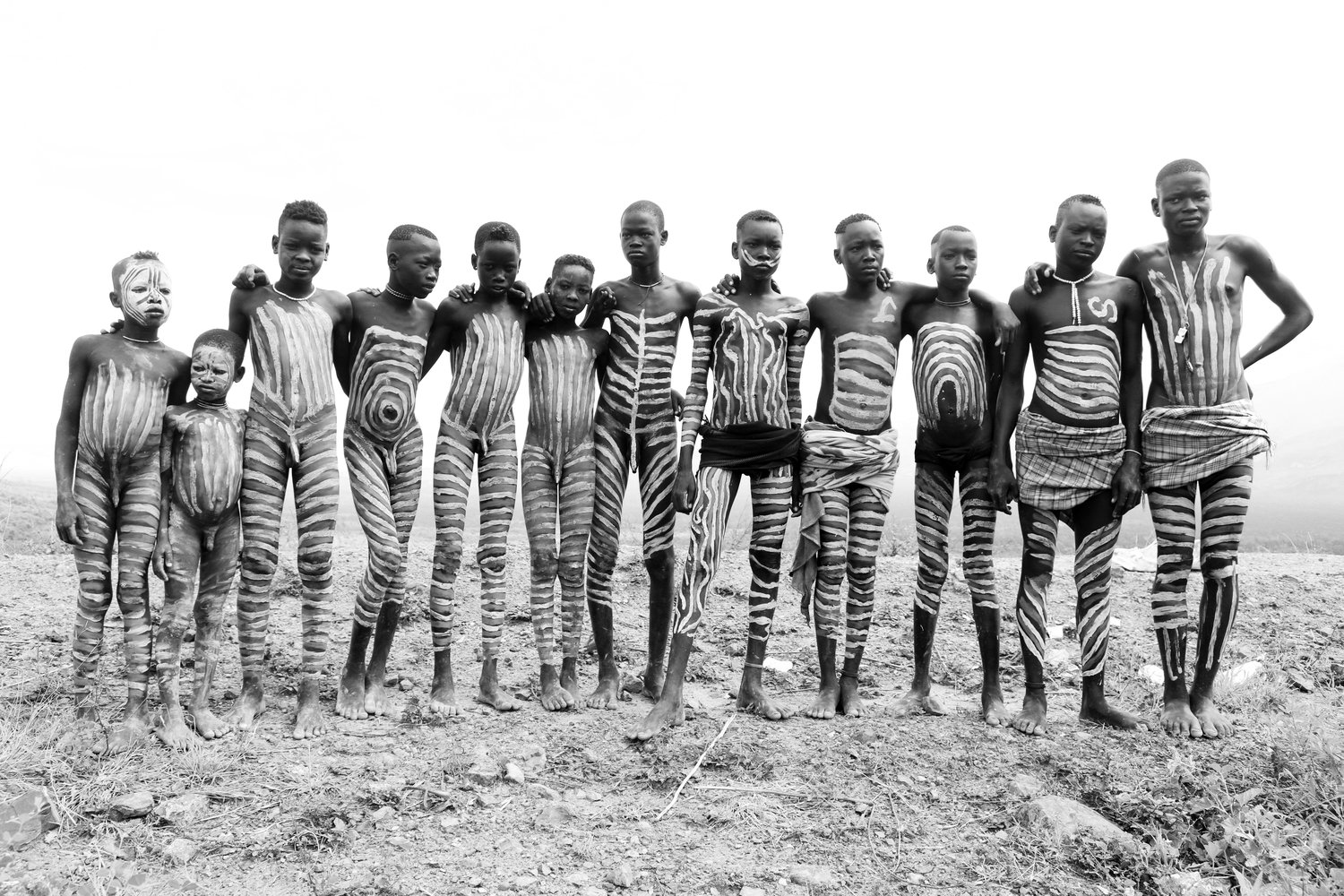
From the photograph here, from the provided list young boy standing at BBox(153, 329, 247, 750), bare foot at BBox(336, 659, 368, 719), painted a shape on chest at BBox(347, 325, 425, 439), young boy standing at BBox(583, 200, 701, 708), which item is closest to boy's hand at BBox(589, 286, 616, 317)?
young boy standing at BBox(583, 200, 701, 708)

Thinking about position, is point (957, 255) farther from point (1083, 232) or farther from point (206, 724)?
point (206, 724)

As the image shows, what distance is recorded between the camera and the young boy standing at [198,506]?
3957 mm

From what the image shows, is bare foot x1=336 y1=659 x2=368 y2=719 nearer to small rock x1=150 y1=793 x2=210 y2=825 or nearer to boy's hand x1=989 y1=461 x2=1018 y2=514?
Answer: small rock x1=150 y1=793 x2=210 y2=825

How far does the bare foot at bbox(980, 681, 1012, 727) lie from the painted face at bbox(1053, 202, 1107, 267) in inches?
83.2

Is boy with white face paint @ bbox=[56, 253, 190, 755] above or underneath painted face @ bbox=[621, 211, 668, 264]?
underneath

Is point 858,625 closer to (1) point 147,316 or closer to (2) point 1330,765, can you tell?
(2) point 1330,765

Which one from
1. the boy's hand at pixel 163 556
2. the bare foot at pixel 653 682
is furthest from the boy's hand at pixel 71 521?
the bare foot at pixel 653 682

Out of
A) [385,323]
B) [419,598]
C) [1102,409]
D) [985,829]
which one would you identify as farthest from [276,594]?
[1102,409]

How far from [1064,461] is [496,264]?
115 inches

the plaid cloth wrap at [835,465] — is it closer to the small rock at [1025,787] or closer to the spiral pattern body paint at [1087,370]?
the spiral pattern body paint at [1087,370]

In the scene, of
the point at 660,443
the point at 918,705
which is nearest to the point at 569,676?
the point at 660,443

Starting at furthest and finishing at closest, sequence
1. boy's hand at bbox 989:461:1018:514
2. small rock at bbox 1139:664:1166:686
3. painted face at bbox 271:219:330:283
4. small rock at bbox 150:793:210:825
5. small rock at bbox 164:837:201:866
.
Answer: small rock at bbox 1139:664:1166:686, boy's hand at bbox 989:461:1018:514, painted face at bbox 271:219:330:283, small rock at bbox 150:793:210:825, small rock at bbox 164:837:201:866

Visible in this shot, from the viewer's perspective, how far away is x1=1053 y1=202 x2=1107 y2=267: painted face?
4.25m

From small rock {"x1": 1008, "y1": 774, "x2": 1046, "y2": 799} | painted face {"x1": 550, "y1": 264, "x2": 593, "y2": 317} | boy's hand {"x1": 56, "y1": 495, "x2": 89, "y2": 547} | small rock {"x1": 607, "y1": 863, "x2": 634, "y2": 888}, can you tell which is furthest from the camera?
painted face {"x1": 550, "y1": 264, "x2": 593, "y2": 317}
